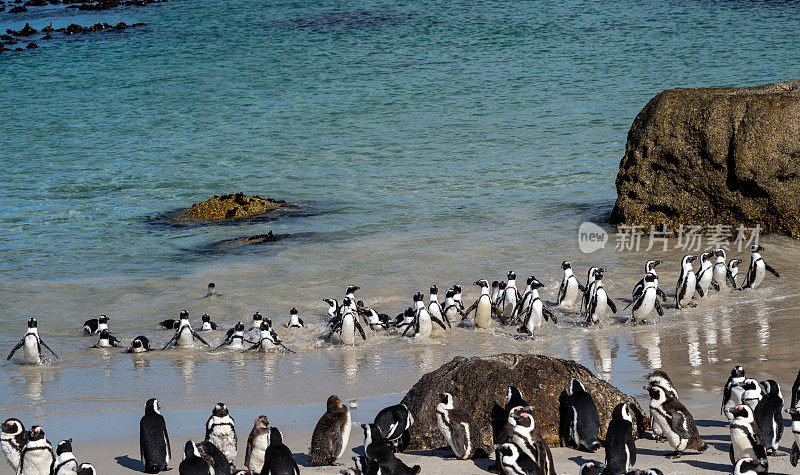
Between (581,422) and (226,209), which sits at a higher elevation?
(226,209)

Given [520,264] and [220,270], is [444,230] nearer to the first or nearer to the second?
[520,264]

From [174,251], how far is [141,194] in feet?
16.2

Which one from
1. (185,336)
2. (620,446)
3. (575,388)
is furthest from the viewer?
(185,336)

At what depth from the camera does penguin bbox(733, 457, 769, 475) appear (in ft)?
18.8

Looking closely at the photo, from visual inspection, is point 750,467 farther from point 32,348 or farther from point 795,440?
point 32,348

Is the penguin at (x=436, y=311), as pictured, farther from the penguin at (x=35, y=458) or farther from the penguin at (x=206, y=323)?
the penguin at (x=35, y=458)

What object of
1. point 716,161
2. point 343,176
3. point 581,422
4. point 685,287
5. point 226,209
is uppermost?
point 343,176

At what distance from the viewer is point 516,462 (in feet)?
19.5

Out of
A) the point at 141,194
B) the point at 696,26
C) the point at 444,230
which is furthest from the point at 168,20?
the point at 444,230

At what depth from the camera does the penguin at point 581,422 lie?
665 cm

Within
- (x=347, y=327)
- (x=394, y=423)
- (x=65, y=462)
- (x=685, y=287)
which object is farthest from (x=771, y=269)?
(x=65, y=462)

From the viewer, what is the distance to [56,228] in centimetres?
1781

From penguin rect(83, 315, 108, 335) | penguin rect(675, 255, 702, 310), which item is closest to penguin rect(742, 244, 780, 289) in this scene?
penguin rect(675, 255, 702, 310)

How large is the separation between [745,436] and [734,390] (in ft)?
3.60
